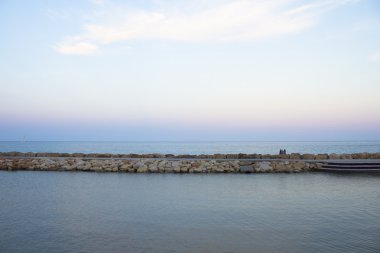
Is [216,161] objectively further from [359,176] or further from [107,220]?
[107,220]

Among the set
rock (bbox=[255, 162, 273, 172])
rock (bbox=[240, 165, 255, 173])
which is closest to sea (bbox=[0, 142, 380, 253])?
rock (bbox=[255, 162, 273, 172])

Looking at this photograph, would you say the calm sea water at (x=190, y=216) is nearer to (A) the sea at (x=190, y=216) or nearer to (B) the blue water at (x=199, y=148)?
(A) the sea at (x=190, y=216)

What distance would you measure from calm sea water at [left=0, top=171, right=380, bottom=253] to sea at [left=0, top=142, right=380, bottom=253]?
22 mm

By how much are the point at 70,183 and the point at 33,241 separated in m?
8.45

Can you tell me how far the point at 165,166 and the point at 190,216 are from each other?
36.9ft

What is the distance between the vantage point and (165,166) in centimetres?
2067

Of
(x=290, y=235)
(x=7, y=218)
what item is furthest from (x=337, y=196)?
(x=7, y=218)

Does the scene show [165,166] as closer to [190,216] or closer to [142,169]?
[142,169]

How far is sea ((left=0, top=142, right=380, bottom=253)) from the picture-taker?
7.31 metres

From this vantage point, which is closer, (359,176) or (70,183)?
(70,183)

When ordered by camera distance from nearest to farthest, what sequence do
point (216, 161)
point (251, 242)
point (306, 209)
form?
point (251, 242), point (306, 209), point (216, 161)

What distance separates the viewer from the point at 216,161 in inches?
871

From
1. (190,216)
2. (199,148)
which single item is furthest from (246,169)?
(199,148)

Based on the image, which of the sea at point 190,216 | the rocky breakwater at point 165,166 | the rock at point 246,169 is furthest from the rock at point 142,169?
the rock at point 246,169
